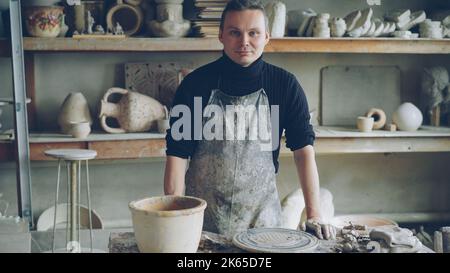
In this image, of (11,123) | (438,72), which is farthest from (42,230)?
(438,72)

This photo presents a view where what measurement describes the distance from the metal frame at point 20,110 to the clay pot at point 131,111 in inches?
19.2

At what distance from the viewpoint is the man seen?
7.77 feet

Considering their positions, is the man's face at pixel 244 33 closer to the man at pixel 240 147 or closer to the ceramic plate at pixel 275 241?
the man at pixel 240 147

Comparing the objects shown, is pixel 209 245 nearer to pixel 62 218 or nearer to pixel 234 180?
pixel 234 180

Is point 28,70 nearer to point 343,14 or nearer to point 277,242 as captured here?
point 343,14

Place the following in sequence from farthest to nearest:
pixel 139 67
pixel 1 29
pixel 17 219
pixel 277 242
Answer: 1. pixel 139 67
2. pixel 1 29
3. pixel 17 219
4. pixel 277 242

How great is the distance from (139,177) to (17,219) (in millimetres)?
993

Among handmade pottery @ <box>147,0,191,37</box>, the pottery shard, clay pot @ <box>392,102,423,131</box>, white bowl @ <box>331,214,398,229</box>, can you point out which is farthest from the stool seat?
clay pot @ <box>392,102,423,131</box>

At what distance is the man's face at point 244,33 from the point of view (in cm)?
222

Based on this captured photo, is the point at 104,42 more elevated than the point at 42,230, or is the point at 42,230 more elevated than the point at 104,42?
the point at 104,42

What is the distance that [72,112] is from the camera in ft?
12.5

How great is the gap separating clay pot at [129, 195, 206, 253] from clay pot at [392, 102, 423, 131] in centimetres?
267

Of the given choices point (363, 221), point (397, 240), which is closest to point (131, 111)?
point (363, 221)

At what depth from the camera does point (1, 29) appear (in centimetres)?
380
